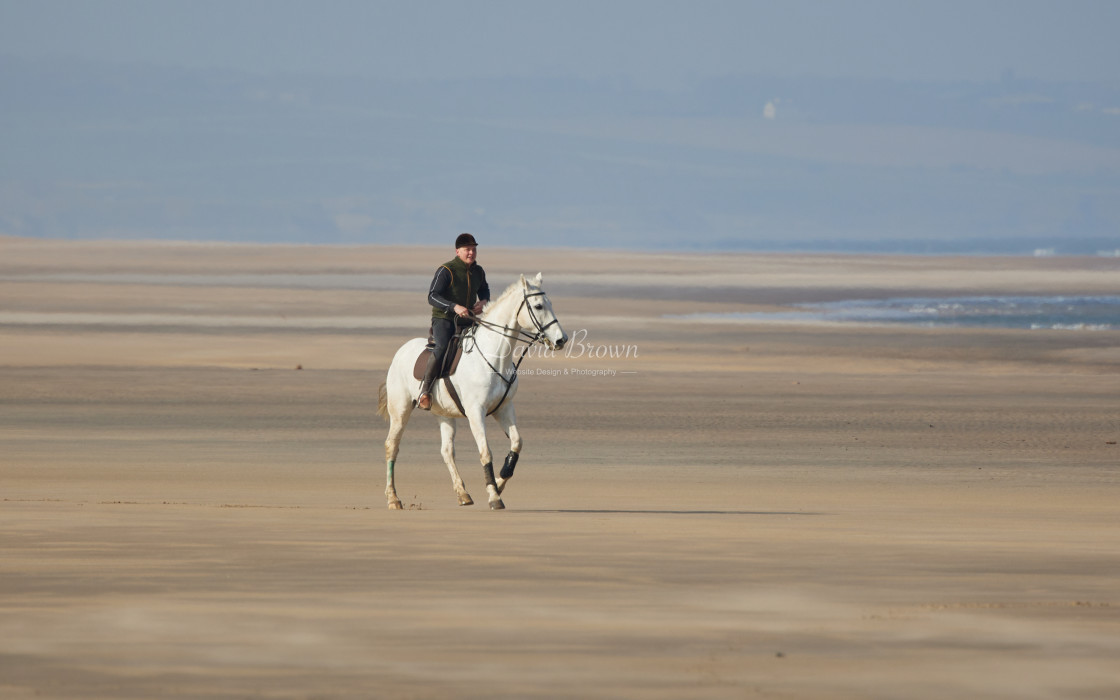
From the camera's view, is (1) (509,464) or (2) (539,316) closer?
(2) (539,316)

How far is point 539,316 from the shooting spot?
15289 mm

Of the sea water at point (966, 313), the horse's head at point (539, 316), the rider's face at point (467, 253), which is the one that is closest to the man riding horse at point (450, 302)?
the rider's face at point (467, 253)

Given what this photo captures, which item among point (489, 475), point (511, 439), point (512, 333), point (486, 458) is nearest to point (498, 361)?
point (512, 333)

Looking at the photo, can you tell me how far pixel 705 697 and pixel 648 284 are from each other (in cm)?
6204

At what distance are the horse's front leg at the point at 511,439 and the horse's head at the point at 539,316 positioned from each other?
0.68 metres

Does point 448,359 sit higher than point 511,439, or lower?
higher

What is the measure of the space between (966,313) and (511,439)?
128ft

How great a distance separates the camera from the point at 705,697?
7648 millimetres

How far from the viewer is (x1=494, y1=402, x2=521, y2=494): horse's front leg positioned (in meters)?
15.3

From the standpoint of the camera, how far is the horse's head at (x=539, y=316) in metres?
15.2

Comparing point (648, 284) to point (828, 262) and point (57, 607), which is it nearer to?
point (828, 262)

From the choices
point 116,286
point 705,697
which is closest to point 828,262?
point 116,286

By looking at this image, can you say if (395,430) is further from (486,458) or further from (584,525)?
(584,525)

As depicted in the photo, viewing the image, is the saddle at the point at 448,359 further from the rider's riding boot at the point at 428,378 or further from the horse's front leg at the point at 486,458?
the horse's front leg at the point at 486,458
